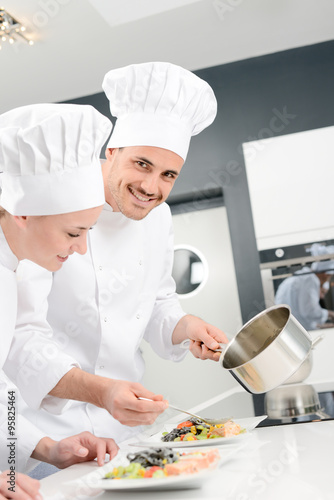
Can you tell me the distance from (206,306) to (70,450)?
2655 millimetres

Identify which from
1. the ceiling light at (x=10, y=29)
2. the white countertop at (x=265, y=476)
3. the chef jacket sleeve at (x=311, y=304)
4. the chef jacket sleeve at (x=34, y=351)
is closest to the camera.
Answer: the white countertop at (x=265, y=476)

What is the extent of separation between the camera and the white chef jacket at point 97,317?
114cm

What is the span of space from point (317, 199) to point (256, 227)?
1.18 ft

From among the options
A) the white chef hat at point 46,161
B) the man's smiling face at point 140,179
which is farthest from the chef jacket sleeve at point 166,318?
the white chef hat at point 46,161

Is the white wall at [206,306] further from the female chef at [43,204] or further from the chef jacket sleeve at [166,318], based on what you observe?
the female chef at [43,204]

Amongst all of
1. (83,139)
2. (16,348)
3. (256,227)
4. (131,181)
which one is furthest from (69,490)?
(256,227)

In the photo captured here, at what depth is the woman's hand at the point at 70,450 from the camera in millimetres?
1021

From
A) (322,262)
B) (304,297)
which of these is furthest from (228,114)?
(304,297)

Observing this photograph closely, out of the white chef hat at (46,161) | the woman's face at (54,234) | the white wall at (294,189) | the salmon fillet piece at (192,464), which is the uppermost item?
the white wall at (294,189)

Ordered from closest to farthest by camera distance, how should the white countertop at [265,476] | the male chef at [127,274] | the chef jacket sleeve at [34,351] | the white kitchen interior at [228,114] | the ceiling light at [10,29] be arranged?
the white countertop at [265,476] → the chef jacket sleeve at [34,351] → the male chef at [127,274] → the ceiling light at [10,29] → the white kitchen interior at [228,114]

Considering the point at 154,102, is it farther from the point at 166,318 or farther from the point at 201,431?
the point at 201,431

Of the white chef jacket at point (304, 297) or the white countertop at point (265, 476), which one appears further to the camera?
the white chef jacket at point (304, 297)

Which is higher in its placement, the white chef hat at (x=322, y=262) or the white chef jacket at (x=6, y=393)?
the white chef hat at (x=322, y=262)

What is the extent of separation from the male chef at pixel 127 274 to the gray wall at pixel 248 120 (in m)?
1.82
